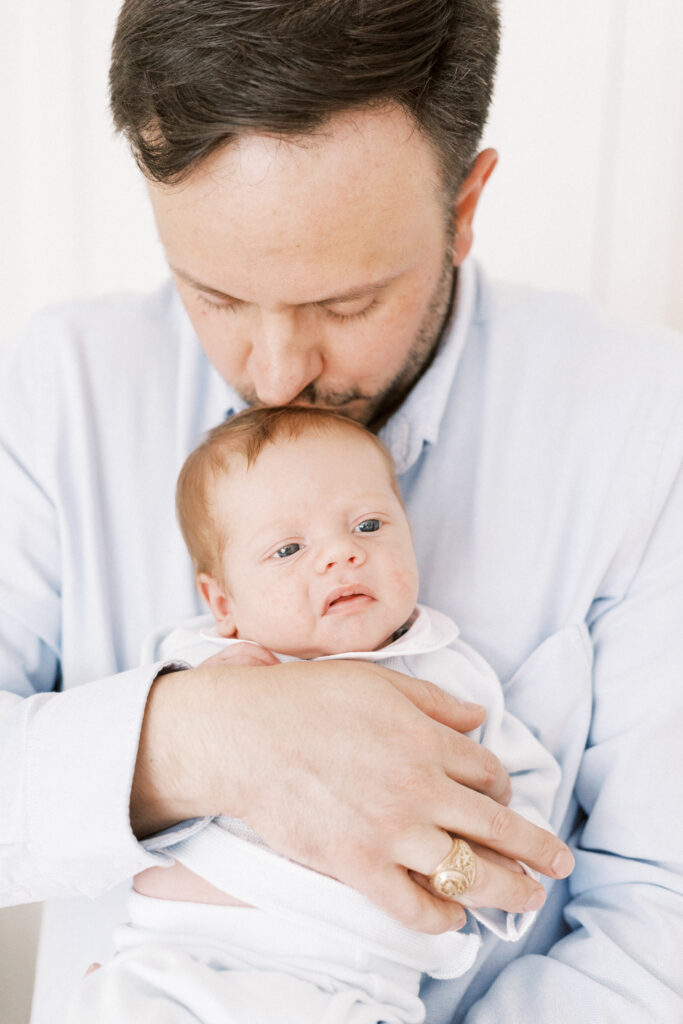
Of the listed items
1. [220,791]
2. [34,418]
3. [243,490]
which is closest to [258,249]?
[243,490]

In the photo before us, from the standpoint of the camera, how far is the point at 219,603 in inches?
57.5

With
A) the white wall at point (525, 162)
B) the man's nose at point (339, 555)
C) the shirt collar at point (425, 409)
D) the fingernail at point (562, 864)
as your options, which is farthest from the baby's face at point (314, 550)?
the white wall at point (525, 162)

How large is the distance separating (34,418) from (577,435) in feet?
2.99

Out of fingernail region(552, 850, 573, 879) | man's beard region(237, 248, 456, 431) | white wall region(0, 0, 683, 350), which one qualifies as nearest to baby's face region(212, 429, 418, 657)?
man's beard region(237, 248, 456, 431)

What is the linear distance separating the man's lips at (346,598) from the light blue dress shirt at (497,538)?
0.29 metres

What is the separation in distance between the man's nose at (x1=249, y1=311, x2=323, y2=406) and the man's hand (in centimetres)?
42

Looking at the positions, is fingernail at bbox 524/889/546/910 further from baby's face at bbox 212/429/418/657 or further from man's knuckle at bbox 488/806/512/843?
baby's face at bbox 212/429/418/657

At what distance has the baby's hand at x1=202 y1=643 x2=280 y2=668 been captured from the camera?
52.4 inches

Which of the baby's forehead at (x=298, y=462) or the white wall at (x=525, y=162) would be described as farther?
the white wall at (x=525, y=162)

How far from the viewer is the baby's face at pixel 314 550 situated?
1.32m

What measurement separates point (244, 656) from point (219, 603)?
15 centimetres

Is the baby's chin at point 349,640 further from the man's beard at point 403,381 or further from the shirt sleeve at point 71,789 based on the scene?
the man's beard at point 403,381

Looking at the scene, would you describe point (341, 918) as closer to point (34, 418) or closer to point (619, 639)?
point (619, 639)

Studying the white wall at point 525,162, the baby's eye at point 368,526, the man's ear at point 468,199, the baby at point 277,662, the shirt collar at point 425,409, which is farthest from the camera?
the white wall at point 525,162
